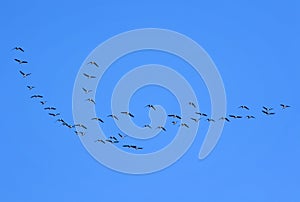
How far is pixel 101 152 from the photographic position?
763cm

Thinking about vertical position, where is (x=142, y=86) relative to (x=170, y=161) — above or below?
above

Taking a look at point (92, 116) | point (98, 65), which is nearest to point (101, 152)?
point (92, 116)

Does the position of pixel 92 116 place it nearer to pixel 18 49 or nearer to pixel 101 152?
pixel 101 152

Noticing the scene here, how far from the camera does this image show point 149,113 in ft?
25.5

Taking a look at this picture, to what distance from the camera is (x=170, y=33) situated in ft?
25.3

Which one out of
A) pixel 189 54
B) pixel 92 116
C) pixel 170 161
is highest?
pixel 189 54

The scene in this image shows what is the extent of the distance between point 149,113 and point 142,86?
301 mm

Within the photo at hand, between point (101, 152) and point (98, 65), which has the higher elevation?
point (98, 65)

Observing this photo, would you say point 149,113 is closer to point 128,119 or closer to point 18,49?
point 128,119

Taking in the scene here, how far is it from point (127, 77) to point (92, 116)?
542mm

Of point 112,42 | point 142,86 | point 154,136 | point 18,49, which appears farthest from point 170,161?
point 18,49

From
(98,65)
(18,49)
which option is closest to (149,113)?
(98,65)

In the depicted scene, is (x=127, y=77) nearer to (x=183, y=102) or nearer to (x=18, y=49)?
(x=183, y=102)

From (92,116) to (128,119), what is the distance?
1.24 ft
